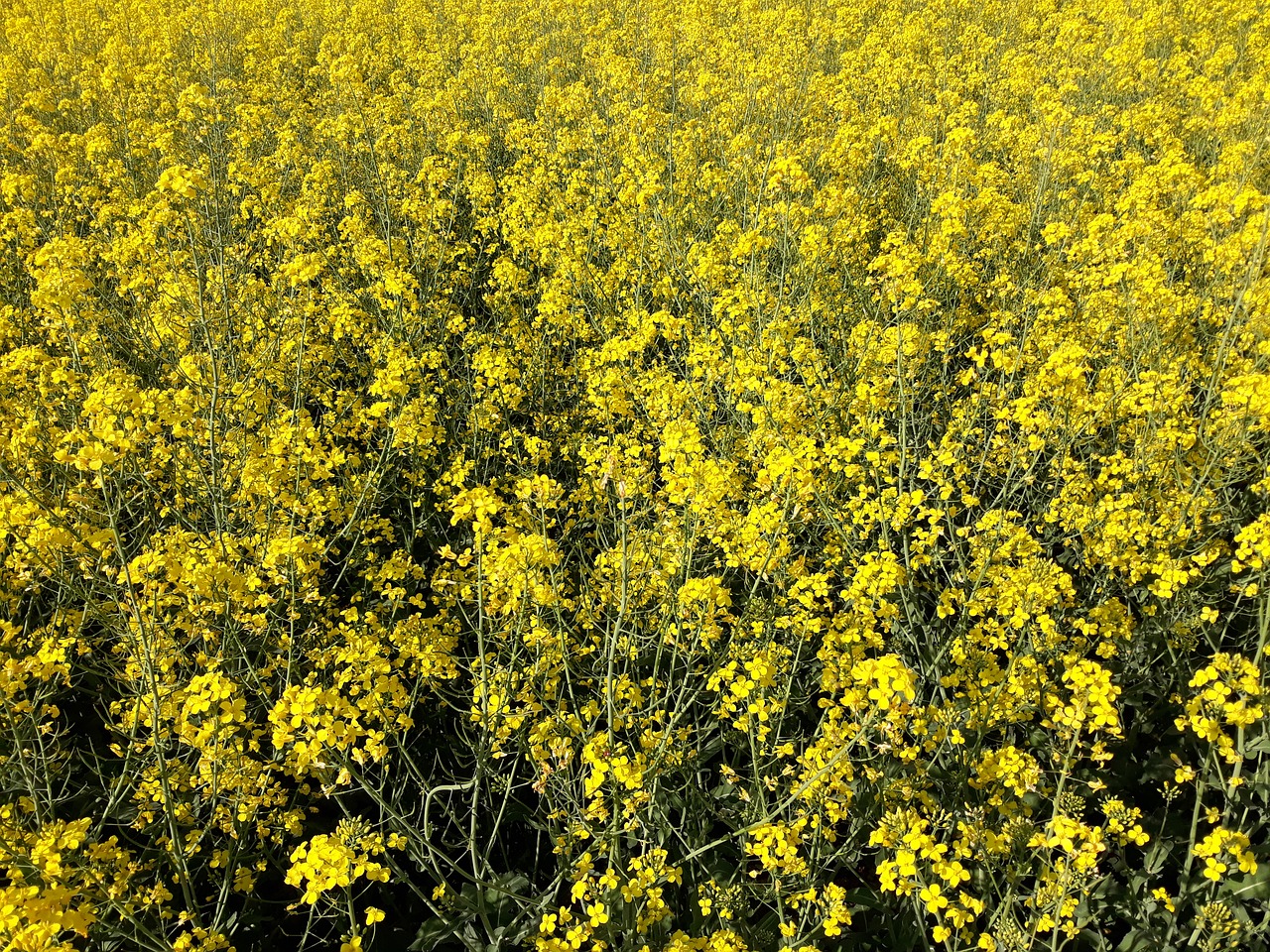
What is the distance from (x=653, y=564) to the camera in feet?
9.28

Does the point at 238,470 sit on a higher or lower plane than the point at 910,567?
higher

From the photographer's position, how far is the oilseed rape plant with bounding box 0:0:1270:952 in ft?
7.65

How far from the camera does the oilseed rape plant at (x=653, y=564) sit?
2.33 meters

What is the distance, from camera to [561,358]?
17.6 feet

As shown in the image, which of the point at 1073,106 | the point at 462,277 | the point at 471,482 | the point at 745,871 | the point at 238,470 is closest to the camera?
the point at 745,871

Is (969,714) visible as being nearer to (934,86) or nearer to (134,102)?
(934,86)

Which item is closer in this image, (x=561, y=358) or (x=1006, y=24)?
(x=561, y=358)

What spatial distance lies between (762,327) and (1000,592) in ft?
6.77

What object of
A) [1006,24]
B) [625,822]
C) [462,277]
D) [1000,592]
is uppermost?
[1006,24]

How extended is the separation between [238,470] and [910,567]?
3.05m

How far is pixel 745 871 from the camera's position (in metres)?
2.74

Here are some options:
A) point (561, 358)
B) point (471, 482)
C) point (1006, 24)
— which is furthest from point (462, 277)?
point (1006, 24)

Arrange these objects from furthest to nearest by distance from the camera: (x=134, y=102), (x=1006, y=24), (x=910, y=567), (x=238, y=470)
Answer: (x=1006, y=24)
(x=134, y=102)
(x=238, y=470)
(x=910, y=567)

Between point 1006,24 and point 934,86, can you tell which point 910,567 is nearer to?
point 934,86
